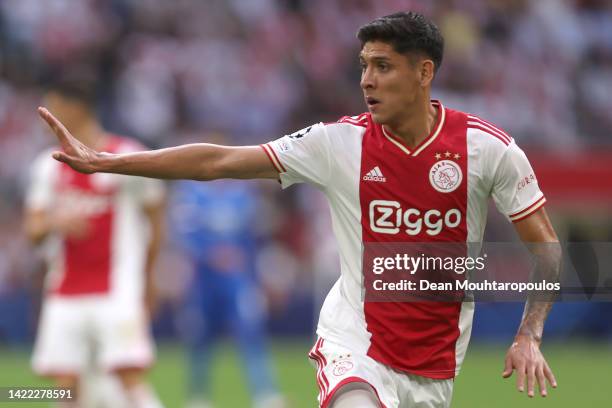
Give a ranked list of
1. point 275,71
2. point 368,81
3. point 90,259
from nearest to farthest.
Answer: point 368,81 → point 90,259 → point 275,71

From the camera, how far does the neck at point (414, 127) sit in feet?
19.1

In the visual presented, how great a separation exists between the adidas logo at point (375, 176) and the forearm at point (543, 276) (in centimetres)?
81

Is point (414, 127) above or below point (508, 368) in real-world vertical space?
above

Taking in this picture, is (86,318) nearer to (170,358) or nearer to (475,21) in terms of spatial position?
(170,358)

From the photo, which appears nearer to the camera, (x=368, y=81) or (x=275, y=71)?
(x=368, y=81)

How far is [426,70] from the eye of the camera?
19.2ft

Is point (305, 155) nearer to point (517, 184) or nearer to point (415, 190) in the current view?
point (415, 190)

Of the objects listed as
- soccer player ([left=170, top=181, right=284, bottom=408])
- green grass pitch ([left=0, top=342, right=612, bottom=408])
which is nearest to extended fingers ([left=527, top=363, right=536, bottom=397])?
green grass pitch ([left=0, top=342, right=612, bottom=408])

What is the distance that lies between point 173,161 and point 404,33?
124 centimetres

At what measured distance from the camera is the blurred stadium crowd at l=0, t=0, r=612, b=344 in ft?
57.0

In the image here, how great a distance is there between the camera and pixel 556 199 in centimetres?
1695

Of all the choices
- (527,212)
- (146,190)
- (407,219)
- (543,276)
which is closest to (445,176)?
(407,219)

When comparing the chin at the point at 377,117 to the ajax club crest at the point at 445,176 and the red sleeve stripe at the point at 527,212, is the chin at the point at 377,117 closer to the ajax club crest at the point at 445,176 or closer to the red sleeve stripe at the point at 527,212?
the ajax club crest at the point at 445,176

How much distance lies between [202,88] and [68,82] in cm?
976
